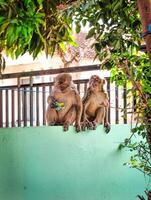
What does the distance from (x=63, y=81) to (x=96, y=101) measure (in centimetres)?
47

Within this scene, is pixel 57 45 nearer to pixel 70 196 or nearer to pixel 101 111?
pixel 101 111

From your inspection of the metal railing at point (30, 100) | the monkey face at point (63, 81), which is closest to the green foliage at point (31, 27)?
the monkey face at point (63, 81)

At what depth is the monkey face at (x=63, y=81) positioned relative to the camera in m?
4.12

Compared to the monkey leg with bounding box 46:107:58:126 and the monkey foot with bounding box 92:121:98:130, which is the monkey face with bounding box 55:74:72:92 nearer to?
the monkey leg with bounding box 46:107:58:126

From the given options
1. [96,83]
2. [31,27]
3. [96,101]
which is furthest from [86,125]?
[31,27]

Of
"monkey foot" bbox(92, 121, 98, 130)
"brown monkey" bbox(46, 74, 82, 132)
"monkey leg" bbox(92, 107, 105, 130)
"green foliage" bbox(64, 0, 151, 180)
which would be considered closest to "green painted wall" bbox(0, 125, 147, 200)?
"monkey foot" bbox(92, 121, 98, 130)

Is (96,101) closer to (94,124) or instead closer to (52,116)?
(94,124)

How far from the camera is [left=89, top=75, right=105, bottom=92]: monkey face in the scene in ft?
14.3

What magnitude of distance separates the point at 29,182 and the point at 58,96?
1.05m

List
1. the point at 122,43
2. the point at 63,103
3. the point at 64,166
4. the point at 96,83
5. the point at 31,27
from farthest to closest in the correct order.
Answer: the point at 96,83
the point at 63,103
the point at 64,166
the point at 31,27
the point at 122,43

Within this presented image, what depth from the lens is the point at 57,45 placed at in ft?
12.2

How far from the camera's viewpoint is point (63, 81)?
4.12 m

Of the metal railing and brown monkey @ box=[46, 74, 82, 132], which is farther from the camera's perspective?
the metal railing

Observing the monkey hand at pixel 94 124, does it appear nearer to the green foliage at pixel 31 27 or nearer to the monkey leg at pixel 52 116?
the monkey leg at pixel 52 116
